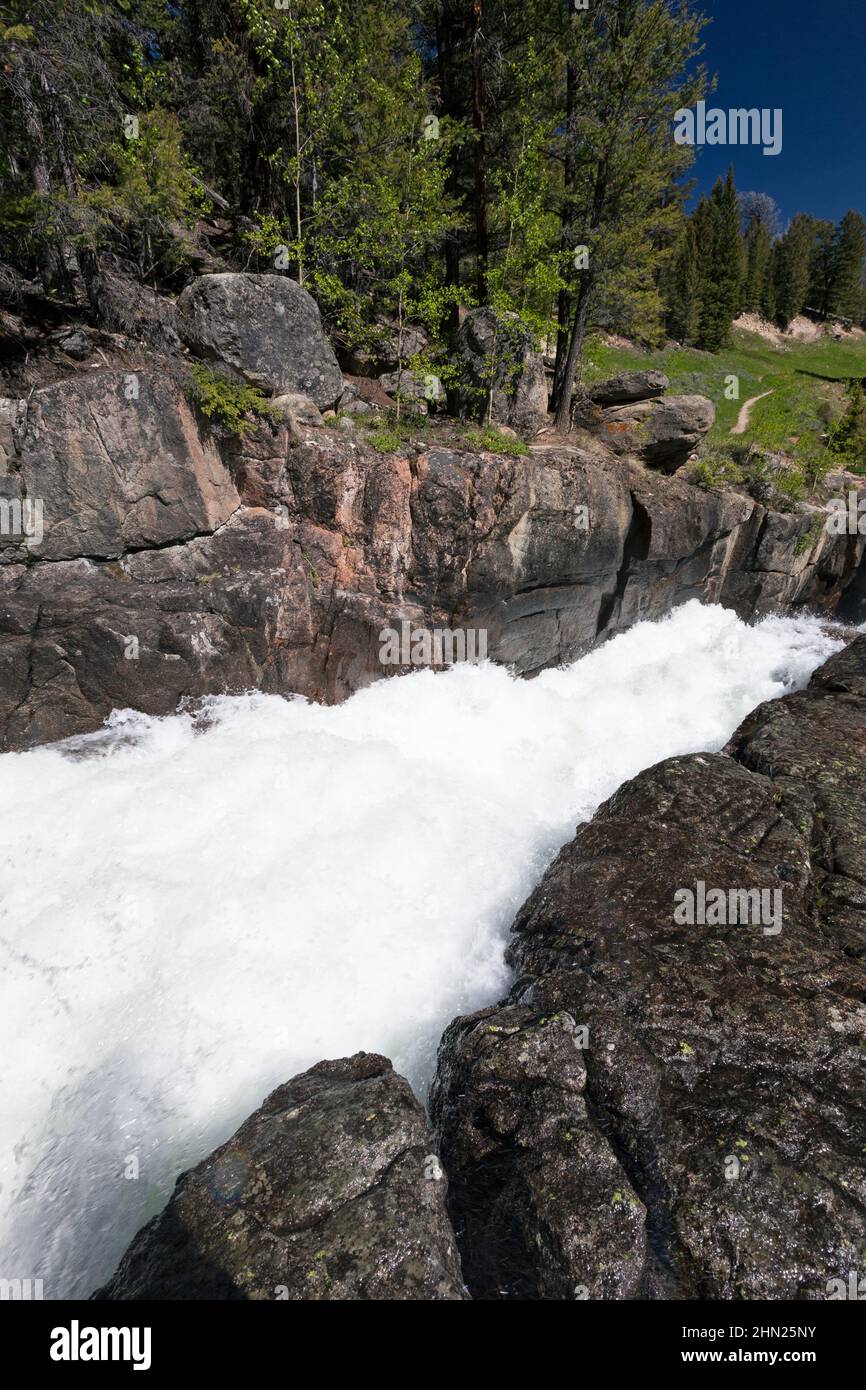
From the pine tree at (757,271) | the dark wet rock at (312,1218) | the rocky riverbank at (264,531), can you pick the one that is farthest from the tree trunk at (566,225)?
the pine tree at (757,271)

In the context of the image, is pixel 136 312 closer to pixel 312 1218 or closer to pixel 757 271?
pixel 312 1218

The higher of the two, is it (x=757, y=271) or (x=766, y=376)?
(x=757, y=271)

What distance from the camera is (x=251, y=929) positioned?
6.80 meters

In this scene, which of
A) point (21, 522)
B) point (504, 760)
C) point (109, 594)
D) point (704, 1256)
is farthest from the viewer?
point (504, 760)

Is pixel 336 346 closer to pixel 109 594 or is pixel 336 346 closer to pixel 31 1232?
pixel 109 594

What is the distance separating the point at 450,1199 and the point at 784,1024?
3.09m

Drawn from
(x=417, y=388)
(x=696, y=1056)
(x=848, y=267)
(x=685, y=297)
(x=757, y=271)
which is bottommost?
(x=696, y=1056)

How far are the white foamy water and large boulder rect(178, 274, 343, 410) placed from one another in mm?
6333

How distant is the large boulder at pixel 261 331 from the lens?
1036 cm

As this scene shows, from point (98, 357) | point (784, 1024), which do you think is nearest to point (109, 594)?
point (98, 357)

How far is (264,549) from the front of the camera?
1043 cm

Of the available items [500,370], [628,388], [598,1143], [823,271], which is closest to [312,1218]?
[598,1143]

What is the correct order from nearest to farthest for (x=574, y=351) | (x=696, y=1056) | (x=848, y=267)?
(x=696, y=1056)
(x=574, y=351)
(x=848, y=267)

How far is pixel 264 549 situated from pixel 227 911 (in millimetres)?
6456
